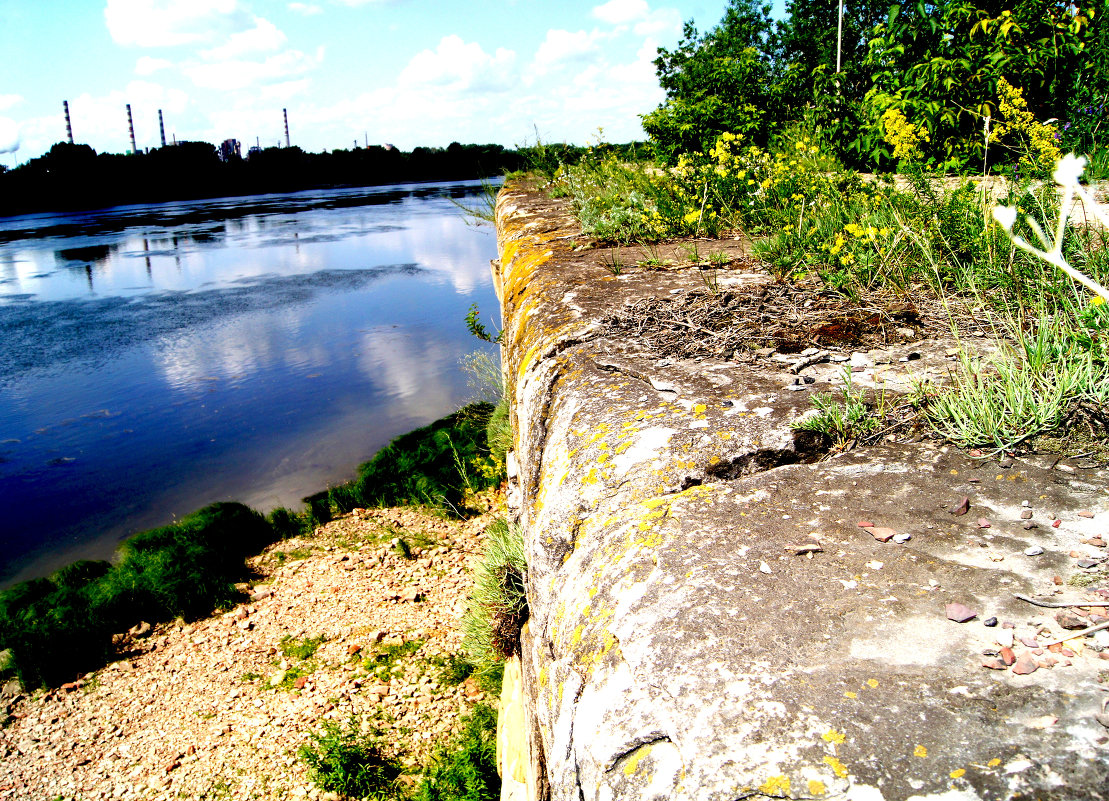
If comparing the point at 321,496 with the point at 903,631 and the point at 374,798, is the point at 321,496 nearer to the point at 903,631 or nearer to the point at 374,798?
the point at 374,798

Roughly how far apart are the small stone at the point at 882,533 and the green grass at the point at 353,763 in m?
3.33

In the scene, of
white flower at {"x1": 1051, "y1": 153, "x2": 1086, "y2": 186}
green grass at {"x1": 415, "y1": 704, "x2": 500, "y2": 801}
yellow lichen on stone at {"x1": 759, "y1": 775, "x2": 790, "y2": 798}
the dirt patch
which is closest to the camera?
white flower at {"x1": 1051, "y1": 153, "x2": 1086, "y2": 186}

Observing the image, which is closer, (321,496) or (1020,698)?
(1020,698)

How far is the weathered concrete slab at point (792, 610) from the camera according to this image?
2.65ft

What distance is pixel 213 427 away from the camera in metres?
8.46

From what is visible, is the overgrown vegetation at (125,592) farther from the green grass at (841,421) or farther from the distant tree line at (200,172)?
the distant tree line at (200,172)

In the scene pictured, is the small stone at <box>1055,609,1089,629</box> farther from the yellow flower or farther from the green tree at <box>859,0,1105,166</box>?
the green tree at <box>859,0,1105,166</box>

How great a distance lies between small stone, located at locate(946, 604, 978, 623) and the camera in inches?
38.6

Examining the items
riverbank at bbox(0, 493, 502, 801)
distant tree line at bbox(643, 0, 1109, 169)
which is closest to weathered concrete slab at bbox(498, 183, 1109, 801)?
riverbank at bbox(0, 493, 502, 801)

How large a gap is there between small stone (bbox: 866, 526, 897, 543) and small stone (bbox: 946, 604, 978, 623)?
20 cm

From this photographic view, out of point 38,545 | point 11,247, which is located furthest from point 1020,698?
point 11,247

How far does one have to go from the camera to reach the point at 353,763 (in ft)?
12.0

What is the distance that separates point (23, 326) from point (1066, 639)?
49.6ft

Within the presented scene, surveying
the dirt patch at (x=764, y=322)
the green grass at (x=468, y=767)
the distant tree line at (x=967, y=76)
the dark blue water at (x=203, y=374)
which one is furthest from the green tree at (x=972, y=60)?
the dark blue water at (x=203, y=374)
